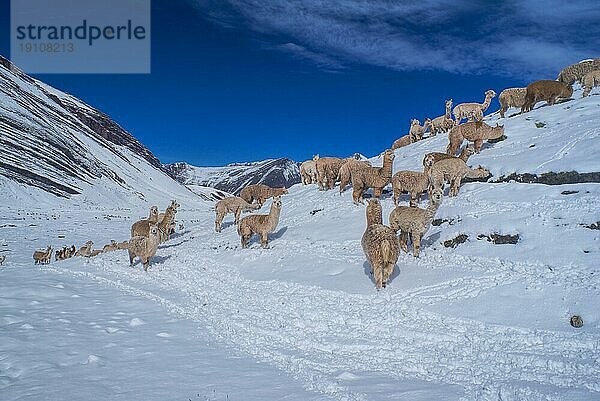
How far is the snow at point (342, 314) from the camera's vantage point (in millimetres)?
5281

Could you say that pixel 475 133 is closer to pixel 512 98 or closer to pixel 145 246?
pixel 512 98

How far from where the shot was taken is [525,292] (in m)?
8.39

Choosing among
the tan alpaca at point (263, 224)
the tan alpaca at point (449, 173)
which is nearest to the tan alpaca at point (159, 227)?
the tan alpaca at point (263, 224)

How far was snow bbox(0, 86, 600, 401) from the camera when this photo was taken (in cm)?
528

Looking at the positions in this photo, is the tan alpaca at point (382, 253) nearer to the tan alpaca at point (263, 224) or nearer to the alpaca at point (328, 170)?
the tan alpaca at point (263, 224)

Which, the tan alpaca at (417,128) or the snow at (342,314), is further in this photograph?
the tan alpaca at (417,128)

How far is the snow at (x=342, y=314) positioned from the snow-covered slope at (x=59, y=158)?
4437 centimetres

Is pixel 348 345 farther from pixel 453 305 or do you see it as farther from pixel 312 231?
pixel 312 231

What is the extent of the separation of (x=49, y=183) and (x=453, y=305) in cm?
6234

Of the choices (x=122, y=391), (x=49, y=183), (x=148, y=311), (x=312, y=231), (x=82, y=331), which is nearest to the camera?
(x=122, y=391)

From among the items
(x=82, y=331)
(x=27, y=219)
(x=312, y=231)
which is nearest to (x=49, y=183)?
(x=27, y=219)

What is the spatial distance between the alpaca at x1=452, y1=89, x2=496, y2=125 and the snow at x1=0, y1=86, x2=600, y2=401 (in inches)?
353

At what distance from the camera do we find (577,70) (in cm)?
2811

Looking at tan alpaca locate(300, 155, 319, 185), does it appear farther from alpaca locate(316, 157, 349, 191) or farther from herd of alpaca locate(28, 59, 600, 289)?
alpaca locate(316, 157, 349, 191)
